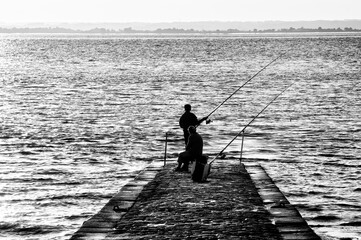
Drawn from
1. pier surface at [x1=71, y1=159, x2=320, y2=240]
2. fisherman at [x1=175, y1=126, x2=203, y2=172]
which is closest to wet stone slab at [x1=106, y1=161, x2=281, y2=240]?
pier surface at [x1=71, y1=159, x2=320, y2=240]

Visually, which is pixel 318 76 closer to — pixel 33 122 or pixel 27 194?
pixel 33 122

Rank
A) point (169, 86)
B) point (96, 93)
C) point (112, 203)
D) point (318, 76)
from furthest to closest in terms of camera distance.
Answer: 1. point (318, 76)
2. point (169, 86)
3. point (96, 93)
4. point (112, 203)

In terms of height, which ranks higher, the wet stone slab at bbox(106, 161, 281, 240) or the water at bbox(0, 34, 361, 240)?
the wet stone slab at bbox(106, 161, 281, 240)

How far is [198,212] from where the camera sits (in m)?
12.0

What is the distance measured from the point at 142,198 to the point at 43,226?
6.98 ft

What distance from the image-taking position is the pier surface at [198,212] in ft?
35.2

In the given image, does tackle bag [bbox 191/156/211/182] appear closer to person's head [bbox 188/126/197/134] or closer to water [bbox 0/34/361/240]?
person's head [bbox 188/126/197/134]

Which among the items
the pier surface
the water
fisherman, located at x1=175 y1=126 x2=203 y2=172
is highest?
fisherman, located at x1=175 y1=126 x2=203 y2=172

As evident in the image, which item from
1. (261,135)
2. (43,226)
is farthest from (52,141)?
(43,226)

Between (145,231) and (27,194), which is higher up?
(145,231)

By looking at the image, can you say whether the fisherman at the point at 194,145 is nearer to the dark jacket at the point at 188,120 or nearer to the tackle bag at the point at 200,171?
the tackle bag at the point at 200,171

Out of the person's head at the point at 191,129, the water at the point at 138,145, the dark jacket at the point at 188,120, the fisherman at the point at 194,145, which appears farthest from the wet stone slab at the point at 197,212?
the water at the point at 138,145

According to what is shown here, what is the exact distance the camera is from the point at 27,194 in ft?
54.4

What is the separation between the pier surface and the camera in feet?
35.2
